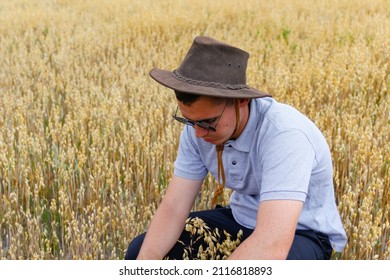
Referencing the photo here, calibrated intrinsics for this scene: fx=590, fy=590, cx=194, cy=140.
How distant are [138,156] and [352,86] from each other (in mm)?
2199

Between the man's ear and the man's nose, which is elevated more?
the man's ear

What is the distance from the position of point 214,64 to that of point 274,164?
1.44 ft

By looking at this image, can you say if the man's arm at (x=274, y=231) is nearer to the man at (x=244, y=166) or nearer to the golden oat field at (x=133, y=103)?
the man at (x=244, y=166)

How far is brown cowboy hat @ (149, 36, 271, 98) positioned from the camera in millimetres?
2191

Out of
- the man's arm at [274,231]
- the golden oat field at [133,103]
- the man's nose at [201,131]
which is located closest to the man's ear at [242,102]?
the man's nose at [201,131]

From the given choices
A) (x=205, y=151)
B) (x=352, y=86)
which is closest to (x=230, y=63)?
(x=205, y=151)

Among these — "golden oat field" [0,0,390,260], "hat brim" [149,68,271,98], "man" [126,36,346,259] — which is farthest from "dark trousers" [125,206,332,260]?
"hat brim" [149,68,271,98]

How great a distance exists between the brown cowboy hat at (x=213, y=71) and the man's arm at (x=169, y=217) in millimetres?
562

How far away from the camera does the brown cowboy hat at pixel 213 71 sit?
2.19 m

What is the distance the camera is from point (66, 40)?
7.58m

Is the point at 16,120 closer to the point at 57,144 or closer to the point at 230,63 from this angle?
the point at 57,144

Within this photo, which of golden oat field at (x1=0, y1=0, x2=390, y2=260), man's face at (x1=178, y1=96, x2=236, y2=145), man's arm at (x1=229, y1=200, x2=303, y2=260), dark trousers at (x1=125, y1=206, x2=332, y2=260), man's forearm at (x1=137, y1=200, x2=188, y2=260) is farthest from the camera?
golden oat field at (x1=0, y1=0, x2=390, y2=260)

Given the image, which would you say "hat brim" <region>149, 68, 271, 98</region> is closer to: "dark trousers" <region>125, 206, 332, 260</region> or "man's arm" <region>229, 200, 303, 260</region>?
"man's arm" <region>229, 200, 303, 260</region>

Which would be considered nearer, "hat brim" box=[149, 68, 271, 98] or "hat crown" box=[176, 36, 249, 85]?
"hat brim" box=[149, 68, 271, 98]
